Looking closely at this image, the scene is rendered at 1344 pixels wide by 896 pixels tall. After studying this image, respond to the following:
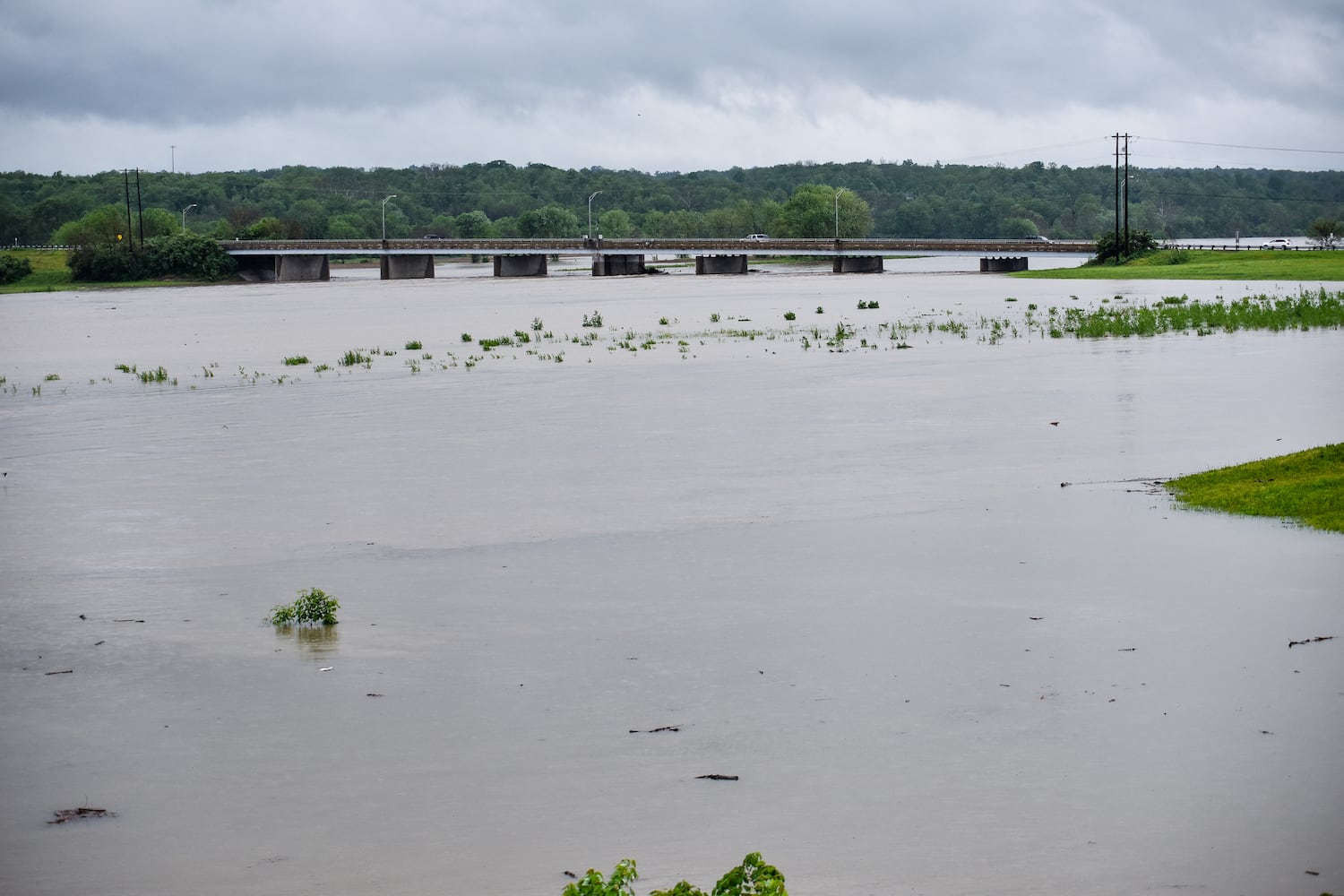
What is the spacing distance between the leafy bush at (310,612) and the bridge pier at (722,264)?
160 metres

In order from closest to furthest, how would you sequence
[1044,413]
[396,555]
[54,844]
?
1. [54,844]
2. [396,555]
3. [1044,413]

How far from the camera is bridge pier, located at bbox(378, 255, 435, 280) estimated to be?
176m

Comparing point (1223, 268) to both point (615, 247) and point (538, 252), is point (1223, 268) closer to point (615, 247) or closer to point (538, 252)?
point (538, 252)

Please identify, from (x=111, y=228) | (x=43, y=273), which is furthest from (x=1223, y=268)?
(x=111, y=228)

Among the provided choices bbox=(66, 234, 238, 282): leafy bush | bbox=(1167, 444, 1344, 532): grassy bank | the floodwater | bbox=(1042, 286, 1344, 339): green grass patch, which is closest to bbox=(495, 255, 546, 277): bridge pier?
bbox=(66, 234, 238, 282): leafy bush

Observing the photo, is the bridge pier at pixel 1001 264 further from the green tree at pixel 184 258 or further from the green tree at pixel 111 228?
the green tree at pixel 111 228

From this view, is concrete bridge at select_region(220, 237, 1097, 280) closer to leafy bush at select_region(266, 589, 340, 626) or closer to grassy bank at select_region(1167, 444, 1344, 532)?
grassy bank at select_region(1167, 444, 1344, 532)

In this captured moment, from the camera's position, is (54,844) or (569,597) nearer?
(54,844)

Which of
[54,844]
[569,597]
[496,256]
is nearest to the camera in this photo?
[54,844]

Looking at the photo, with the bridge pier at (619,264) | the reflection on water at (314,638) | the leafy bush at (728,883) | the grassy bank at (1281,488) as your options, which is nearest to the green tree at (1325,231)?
the bridge pier at (619,264)

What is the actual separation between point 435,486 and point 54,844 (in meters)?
13.0

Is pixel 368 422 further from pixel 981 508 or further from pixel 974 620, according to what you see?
pixel 974 620

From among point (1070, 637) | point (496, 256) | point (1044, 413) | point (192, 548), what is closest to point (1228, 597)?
point (1070, 637)

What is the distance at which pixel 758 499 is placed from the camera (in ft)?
67.1
